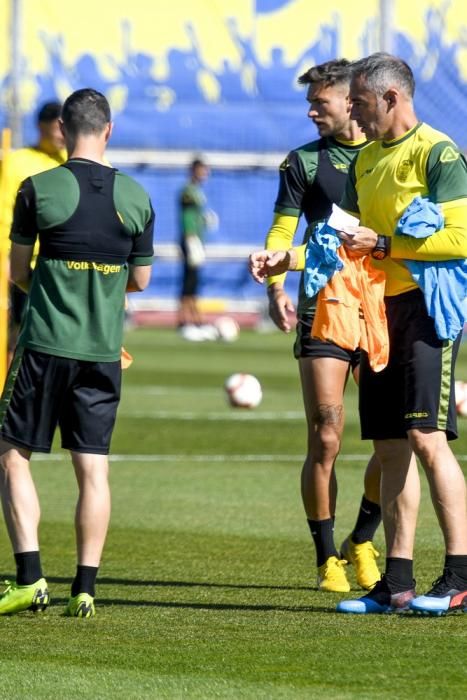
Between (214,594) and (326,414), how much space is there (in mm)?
1047

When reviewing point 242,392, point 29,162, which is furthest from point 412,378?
point 242,392

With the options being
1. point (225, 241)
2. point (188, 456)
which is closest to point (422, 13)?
point (225, 241)

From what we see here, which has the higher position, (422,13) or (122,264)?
(422,13)

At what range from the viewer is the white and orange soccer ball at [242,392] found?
16.2 meters

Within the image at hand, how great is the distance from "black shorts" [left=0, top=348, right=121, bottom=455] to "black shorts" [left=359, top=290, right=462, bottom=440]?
114 cm

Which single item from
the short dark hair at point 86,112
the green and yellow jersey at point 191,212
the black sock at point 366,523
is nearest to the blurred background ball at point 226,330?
the green and yellow jersey at point 191,212

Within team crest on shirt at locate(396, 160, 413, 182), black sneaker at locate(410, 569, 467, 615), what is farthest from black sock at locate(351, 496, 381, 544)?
team crest on shirt at locate(396, 160, 413, 182)

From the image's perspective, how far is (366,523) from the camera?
8.20 meters

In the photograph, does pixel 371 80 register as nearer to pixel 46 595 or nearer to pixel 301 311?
pixel 301 311

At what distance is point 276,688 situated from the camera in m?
5.23

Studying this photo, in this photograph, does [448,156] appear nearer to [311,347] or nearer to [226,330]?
[311,347]

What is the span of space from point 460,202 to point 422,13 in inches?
1237

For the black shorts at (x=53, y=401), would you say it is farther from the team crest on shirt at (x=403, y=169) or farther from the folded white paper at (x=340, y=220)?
the team crest on shirt at (x=403, y=169)

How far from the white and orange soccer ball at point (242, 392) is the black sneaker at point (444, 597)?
9484 millimetres
